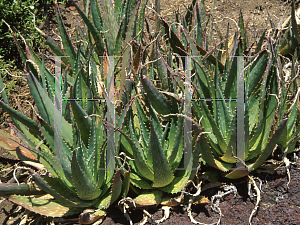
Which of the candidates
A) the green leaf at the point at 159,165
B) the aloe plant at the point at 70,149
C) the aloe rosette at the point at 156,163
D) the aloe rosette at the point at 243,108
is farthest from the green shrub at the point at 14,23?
the green leaf at the point at 159,165

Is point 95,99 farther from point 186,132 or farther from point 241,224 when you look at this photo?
point 241,224

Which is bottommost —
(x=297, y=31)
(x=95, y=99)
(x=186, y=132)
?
(x=186, y=132)

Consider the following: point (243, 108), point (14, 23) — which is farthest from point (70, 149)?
point (14, 23)

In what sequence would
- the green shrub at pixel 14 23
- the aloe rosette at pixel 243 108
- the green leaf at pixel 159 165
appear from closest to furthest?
the green leaf at pixel 159 165, the aloe rosette at pixel 243 108, the green shrub at pixel 14 23

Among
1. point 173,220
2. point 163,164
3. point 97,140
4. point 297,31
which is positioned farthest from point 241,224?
point 297,31

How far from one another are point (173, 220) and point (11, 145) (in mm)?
989

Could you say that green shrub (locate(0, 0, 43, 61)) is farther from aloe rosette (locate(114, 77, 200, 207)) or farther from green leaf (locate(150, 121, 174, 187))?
green leaf (locate(150, 121, 174, 187))

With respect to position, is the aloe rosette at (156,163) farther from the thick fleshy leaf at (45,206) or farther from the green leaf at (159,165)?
the thick fleshy leaf at (45,206)

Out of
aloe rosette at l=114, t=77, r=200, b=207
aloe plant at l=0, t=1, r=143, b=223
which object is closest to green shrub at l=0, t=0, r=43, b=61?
aloe plant at l=0, t=1, r=143, b=223

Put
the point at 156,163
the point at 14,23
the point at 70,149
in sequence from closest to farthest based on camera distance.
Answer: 1. the point at 156,163
2. the point at 70,149
3. the point at 14,23

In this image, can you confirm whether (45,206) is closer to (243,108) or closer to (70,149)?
(70,149)

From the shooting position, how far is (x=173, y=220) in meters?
1.56

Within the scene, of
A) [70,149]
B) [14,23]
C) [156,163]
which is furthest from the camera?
[14,23]

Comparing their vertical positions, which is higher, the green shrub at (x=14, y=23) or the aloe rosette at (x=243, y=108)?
the green shrub at (x=14, y=23)
